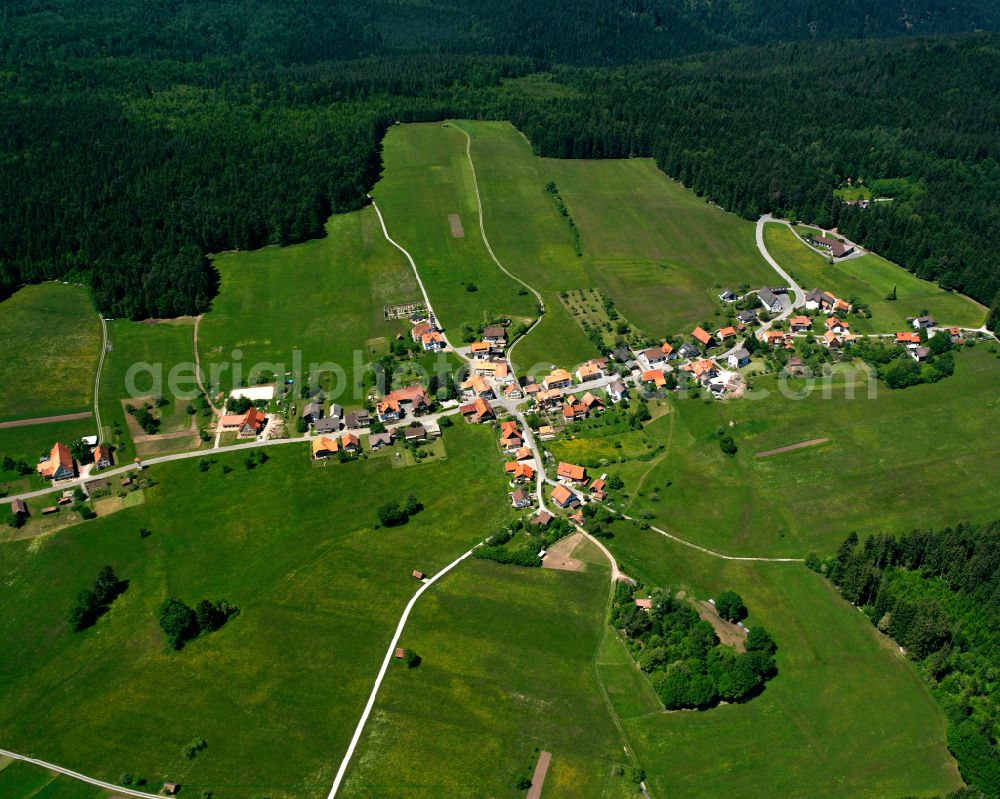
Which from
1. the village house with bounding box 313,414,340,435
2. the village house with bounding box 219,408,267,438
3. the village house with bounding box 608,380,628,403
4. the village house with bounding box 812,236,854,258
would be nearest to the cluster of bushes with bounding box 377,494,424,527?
the village house with bounding box 313,414,340,435

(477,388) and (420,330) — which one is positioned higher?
(420,330)

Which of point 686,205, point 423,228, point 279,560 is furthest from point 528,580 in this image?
point 686,205

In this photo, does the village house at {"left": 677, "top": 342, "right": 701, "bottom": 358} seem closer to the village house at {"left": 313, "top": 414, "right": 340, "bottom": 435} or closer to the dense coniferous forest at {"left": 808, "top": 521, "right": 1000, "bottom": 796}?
the dense coniferous forest at {"left": 808, "top": 521, "right": 1000, "bottom": 796}

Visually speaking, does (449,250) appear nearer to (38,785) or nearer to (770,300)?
(770,300)

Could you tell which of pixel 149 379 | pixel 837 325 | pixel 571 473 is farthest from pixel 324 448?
pixel 837 325

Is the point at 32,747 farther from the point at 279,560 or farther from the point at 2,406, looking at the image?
the point at 2,406

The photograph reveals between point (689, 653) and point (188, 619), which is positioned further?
point (188, 619)
